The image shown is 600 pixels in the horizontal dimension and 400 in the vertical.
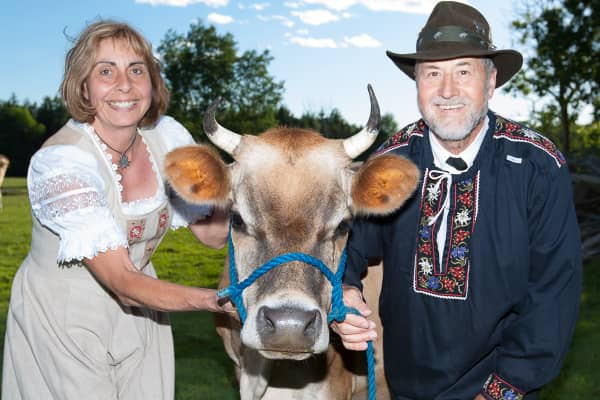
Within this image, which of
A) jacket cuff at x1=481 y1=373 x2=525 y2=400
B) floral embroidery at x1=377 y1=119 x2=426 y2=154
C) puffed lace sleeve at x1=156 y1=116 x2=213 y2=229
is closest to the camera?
jacket cuff at x1=481 y1=373 x2=525 y2=400

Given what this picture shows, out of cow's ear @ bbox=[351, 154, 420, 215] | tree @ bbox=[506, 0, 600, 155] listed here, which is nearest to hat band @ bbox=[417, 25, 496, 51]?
cow's ear @ bbox=[351, 154, 420, 215]

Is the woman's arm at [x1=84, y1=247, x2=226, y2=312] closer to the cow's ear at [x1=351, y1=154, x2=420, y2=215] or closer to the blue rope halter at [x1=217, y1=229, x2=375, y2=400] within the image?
the blue rope halter at [x1=217, y1=229, x2=375, y2=400]

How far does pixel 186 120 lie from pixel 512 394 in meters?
45.2

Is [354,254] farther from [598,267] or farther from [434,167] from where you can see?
[598,267]

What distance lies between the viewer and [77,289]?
3.67 meters

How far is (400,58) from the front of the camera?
387 cm

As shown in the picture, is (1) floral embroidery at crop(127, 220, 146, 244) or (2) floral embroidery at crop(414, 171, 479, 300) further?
(1) floral embroidery at crop(127, 220, 146, 244)

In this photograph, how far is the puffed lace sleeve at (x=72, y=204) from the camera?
325 cm

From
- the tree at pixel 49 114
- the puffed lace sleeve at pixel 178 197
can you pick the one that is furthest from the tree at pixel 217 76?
the puffed lace sleeve at pixel 178 197

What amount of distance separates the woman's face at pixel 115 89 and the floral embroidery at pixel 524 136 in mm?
2072

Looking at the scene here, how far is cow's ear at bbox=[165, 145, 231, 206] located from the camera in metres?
3.48

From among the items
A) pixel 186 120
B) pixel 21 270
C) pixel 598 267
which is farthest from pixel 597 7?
pixel 186 120

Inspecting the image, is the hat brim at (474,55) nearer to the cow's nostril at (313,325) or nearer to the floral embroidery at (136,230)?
the cow's nostril at (313,325)

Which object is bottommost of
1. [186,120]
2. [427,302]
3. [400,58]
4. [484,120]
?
[186,120]
